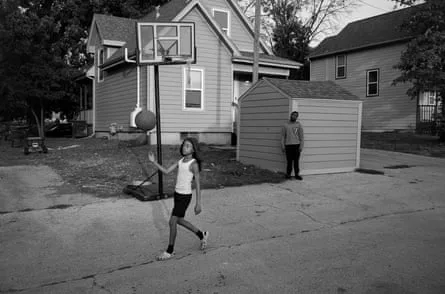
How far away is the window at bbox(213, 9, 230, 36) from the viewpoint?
20.5 metres

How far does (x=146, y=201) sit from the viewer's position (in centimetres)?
807

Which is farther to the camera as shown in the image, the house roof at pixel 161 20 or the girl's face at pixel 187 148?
the house roof at pixel 161 20

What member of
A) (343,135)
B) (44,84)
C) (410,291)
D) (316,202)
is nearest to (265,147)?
(343,135)

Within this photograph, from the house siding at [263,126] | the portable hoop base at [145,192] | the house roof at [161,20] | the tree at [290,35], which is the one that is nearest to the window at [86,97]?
the house roof at [161,20]

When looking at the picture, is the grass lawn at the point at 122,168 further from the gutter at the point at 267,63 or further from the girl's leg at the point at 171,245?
the gutter at the point at 267,63

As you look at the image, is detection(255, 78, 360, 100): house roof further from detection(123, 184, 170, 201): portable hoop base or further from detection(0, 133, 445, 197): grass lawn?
detection(123, 184, 170, 201): portable hoop base

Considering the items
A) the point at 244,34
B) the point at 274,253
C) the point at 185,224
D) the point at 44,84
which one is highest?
the point at 244,34

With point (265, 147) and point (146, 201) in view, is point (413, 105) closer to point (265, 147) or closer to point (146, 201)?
point (265, 147)

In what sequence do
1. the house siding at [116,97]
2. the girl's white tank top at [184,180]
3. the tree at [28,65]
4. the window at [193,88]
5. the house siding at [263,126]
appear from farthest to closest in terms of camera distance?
the tree at [28,65] → the house siding at [116,97] → the window at [193,88] → the house siding at [263,126] → the girl's white tank top at [184,180]

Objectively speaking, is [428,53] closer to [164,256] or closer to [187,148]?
[187,148]

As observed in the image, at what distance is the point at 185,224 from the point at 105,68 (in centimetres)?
1632

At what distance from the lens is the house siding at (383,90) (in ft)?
77.2

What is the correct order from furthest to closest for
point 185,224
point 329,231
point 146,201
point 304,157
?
point 304,157
point 146,201
point 329,231
point 185,224

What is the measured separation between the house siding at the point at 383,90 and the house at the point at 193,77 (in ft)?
22.8
